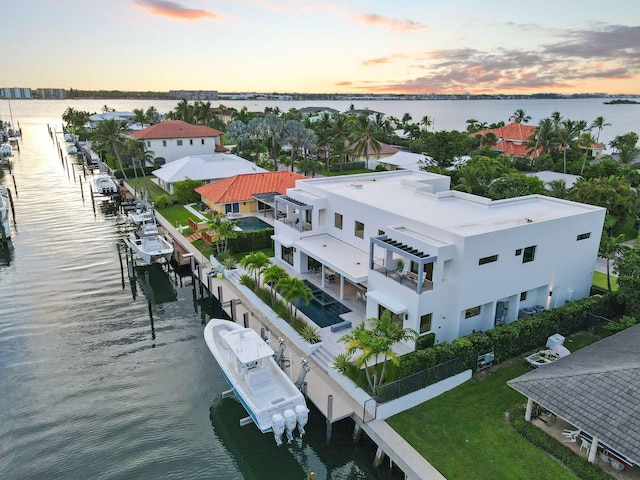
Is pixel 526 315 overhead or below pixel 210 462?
overhead

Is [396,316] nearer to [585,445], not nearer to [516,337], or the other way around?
[516,337]

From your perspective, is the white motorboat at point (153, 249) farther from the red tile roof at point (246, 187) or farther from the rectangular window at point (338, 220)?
the rectangular window at point (338, 220)

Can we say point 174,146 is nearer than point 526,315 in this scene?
No

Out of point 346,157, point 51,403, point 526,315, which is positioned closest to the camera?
point 51,403

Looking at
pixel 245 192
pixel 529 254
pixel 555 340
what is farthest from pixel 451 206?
pixel 245 192

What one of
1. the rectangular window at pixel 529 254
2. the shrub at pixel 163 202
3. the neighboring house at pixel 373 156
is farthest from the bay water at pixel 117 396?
the neighboring house at pixel 373 156

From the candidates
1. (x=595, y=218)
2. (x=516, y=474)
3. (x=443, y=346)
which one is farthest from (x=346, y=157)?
(x=516, y=474)

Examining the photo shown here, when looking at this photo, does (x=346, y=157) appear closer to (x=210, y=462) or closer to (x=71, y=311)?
(x=71, y=311)
